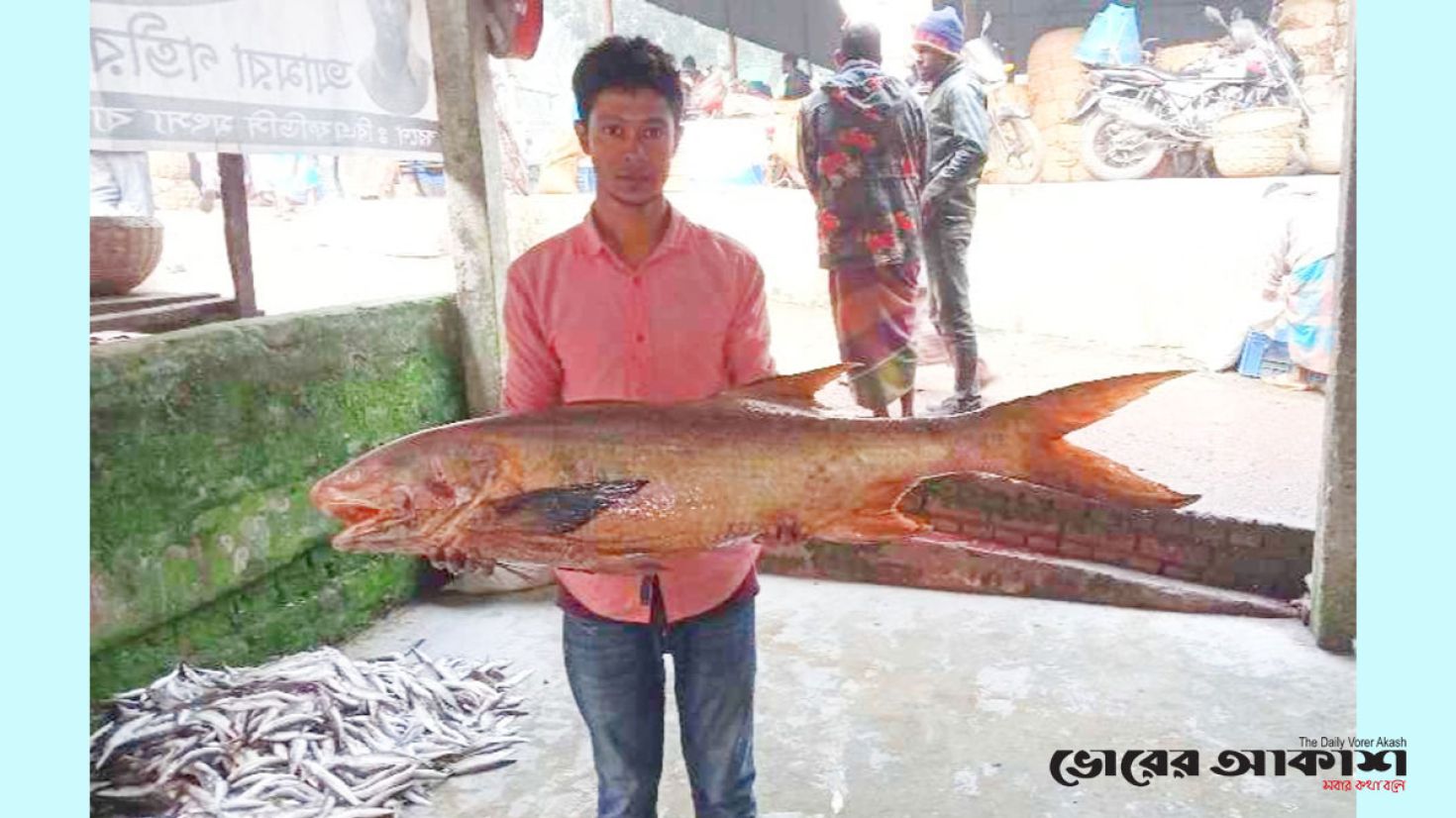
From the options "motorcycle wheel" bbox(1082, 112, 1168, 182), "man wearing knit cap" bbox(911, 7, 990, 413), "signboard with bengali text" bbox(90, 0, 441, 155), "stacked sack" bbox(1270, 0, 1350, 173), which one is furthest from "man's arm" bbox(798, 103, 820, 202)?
"stacked sack" bbox(1270, 0, 1350, 173)

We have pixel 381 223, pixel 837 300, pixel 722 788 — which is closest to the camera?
pixel 722 788

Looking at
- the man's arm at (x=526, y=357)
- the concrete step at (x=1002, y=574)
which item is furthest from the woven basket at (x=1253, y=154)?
the man's arm at (x=526, y=357)

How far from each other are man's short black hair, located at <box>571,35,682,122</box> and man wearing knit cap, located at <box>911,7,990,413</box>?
3922 mm

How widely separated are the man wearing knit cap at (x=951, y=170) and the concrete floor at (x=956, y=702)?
1.74 m

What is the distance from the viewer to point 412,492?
172 centimetres

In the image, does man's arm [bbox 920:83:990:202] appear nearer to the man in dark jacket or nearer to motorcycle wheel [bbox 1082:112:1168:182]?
the man in dark jacket

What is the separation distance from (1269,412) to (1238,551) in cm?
168

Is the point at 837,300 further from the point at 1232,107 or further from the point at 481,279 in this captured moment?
the point at 1232,107

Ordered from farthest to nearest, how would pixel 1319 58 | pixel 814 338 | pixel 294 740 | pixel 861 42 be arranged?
pixel 814 338 → pixel 1319 58 → pixel 861 42 → pixel 294 740

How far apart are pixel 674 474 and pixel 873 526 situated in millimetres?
371

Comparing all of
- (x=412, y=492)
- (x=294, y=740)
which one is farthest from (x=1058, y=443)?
(x=294, y=740)

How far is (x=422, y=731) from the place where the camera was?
3.57 meters

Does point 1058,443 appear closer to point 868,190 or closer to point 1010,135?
point 868,190

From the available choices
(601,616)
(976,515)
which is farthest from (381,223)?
(601,616)
